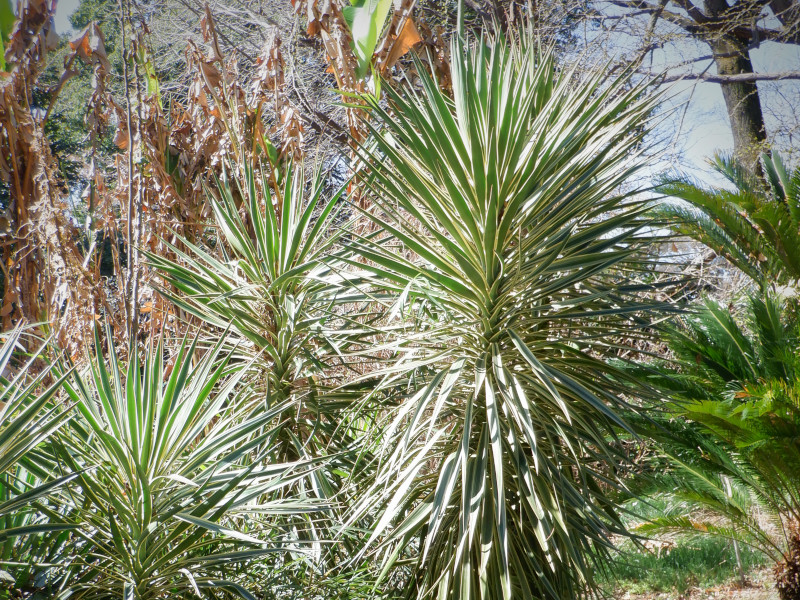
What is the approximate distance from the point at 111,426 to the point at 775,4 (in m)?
10.3

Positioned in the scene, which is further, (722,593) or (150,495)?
(722,593)

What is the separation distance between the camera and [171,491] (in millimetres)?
2061

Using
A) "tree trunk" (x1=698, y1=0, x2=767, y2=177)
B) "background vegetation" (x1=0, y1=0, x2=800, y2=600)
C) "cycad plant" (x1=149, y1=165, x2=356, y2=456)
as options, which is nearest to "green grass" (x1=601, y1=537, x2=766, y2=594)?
"background vegetation" (x1=0, y1=0, x2=800, y2=600)

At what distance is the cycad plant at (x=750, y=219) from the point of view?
4.56m

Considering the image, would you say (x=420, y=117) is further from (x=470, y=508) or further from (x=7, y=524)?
(x=7, y=524)

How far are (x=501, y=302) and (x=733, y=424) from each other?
2.04 metres

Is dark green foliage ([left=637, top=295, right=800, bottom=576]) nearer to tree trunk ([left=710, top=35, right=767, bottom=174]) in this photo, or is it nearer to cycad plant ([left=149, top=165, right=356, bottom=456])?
cycad plant ([left=149, top=165, right=356, bottom=456])

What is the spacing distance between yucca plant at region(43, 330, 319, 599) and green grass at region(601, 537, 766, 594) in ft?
14.4

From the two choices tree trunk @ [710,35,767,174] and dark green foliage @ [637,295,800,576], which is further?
tree trunk @ [710,35,767,174]

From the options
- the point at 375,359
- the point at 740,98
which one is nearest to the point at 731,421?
the point at 375,359

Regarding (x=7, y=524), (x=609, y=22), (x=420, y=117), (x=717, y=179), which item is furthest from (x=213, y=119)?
(x=609, y=22)

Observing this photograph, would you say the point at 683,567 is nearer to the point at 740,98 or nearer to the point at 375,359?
the point at 375,359

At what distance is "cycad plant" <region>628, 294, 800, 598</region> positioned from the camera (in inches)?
142

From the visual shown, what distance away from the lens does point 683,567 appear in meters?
6.09
